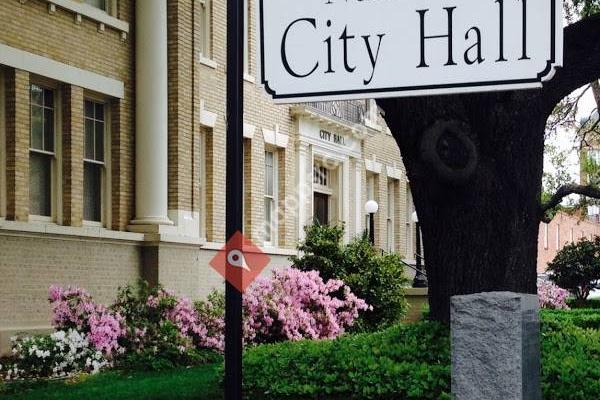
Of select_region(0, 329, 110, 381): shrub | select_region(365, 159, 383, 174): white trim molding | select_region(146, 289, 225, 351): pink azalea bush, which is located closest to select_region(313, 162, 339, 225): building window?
select_region(365, 159, 383, 174): white trim molding

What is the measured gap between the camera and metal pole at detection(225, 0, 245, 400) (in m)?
2.45

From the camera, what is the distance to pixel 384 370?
316 inches

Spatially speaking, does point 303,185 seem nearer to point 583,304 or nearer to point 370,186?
point 370,186

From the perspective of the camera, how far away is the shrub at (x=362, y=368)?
782 centimetres

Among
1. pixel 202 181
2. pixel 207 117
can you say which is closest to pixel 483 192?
pixel 207 117

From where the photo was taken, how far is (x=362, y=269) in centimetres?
1977

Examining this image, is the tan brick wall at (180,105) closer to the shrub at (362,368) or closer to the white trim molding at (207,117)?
the white trim molding at (207,117)

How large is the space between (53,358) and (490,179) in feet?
22.2

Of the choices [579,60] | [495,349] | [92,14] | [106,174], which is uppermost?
[92,14]

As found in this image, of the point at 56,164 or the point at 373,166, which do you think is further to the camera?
the point at 373,166

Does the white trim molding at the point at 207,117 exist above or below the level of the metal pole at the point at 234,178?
above

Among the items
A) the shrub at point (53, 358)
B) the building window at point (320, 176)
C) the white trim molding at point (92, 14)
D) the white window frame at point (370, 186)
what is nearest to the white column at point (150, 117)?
the white trim molding at point (92, 14)

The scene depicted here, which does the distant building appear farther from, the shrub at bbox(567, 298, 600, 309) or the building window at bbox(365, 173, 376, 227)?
the building window at bbox(365, 173, 376, 227)

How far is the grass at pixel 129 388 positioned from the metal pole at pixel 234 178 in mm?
6992
